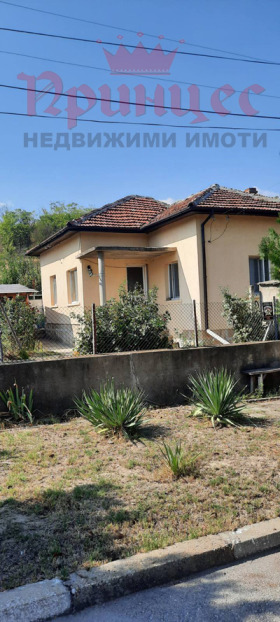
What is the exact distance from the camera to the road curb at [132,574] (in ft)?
9.22

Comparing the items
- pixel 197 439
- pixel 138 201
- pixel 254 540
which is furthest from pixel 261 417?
pixel 138 201

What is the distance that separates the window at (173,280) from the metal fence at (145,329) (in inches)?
16.0

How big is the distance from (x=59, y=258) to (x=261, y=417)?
41.2 ft

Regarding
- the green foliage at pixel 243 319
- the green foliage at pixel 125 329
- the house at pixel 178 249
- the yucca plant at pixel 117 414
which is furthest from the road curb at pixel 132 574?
the house at pixel 178 249

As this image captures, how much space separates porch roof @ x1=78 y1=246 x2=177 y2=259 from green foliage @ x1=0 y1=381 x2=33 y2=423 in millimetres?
6835

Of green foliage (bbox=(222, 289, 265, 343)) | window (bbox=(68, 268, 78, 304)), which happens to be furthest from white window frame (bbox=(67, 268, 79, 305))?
green foliage (bbox=(222, 289, 265, 343))

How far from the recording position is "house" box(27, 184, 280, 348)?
44.0ft

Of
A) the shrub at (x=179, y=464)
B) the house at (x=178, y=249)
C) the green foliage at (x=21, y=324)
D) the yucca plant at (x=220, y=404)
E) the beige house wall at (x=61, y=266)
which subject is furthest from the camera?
the beige house wall at (x=61, y=266)

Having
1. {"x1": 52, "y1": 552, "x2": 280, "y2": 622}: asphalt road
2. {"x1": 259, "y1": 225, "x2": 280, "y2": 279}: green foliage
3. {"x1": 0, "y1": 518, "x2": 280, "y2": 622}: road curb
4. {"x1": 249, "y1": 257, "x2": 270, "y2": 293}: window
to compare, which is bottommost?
{"x1": 52, "y1": 552, "x2": 280, "y2": 622}: asphalt road

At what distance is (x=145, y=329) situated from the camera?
9.01 metres

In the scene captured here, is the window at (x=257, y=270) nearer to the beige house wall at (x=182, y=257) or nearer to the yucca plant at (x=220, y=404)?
the beige house wall at (x=182, y=257)

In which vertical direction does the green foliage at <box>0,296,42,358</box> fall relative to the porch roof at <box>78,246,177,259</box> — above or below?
below

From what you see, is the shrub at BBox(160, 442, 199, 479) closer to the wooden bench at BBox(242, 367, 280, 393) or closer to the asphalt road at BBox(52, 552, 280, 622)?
the asphalt road at BBox(52, 552, 280, 622)

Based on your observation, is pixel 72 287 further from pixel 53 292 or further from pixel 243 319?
pixel 243 319
